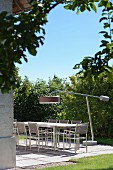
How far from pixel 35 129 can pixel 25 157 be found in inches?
55.1

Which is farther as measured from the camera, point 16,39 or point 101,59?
point 101,59

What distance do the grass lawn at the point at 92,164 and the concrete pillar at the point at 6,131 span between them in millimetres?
792

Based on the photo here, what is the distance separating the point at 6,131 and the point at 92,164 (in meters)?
1.92

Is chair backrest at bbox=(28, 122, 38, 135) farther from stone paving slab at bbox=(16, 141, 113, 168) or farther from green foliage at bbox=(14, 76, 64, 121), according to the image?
green foliage at bbox=(14, 76, 64, 121)

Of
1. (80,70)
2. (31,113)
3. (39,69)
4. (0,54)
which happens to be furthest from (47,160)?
(39,69)

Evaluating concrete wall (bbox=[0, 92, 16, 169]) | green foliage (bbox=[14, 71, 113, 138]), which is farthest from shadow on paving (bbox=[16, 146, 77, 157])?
green foliage (bbox=[14, 71, 113, 138])

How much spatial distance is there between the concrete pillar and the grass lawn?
792 mm

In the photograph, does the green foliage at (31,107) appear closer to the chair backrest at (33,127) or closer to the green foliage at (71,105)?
the green foliage at (71,105)

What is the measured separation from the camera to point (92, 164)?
25.7 ft

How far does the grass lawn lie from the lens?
7.35m

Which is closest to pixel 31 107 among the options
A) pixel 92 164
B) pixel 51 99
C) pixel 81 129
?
pixel 51 99

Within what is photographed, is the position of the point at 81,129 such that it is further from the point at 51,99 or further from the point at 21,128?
the point at 21,128

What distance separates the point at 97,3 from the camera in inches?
113

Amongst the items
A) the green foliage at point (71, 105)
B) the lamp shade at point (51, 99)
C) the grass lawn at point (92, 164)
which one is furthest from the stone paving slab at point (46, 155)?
the green foliage at point (71, 105)
